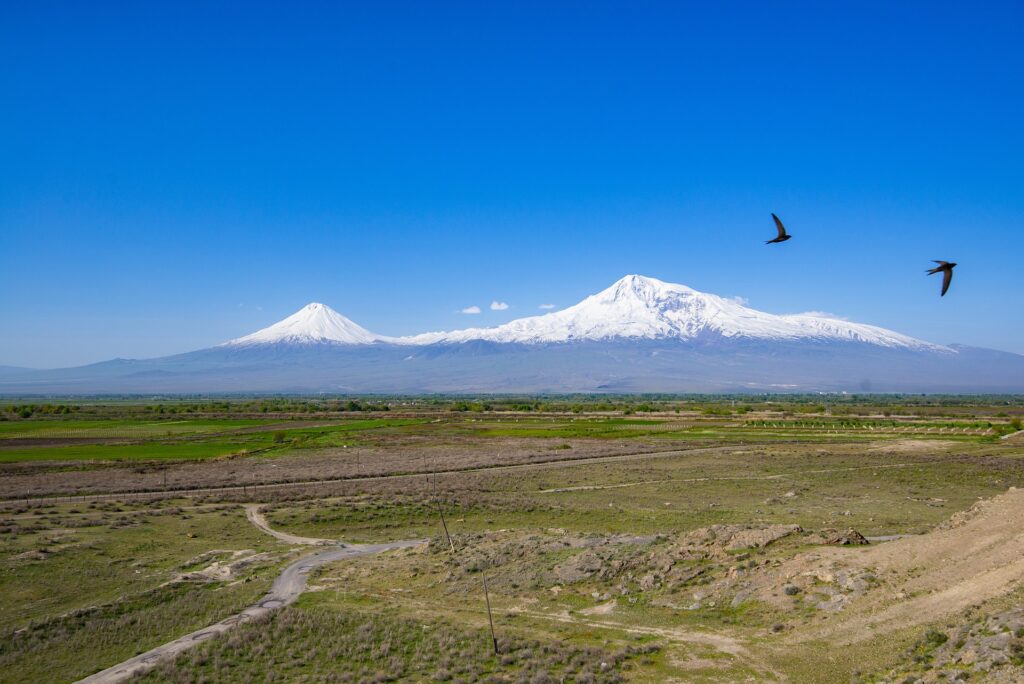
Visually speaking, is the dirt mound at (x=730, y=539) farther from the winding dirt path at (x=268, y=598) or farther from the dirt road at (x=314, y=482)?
the dirt road at (x=314, y=482)

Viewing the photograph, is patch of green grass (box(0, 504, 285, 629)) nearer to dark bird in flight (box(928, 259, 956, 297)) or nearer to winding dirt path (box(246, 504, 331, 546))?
winding dirt path (box(246, 504, 331, 546))

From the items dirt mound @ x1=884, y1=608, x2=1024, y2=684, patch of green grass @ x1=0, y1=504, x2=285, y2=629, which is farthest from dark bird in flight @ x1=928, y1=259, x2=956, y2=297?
patch of green grass @ x1=0, y1=504, x2=285, y2=629

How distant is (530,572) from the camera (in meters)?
28.6

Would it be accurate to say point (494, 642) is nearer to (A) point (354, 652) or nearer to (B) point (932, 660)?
(A) point (354, 652)

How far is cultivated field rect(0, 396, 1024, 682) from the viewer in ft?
62.0

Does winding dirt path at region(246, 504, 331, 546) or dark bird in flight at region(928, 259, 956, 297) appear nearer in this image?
dark bird in flight at region(928, 259, 956, 297)

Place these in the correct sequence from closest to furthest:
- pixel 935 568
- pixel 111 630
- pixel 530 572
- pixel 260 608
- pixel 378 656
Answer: pixel 378 656, pixel 935 568, pixel 111 630, pixel 260 608, pixel 530 572

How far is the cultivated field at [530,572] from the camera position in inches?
744

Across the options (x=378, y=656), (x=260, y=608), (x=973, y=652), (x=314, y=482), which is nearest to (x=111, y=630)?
(x=260, y=608)

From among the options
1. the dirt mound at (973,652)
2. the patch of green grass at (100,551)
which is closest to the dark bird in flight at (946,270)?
the dirt mound at (973,652)

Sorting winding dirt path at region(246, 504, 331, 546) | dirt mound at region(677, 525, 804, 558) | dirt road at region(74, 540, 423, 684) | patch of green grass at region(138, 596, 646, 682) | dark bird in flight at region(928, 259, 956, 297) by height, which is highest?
dark bird in flight at region(928, 259, 956, 297)

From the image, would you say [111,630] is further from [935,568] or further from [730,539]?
[935,568]

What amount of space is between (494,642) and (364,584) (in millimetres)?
10112

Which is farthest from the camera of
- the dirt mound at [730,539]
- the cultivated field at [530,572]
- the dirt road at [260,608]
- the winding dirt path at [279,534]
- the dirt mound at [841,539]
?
the winding dirt path at [279,534]
